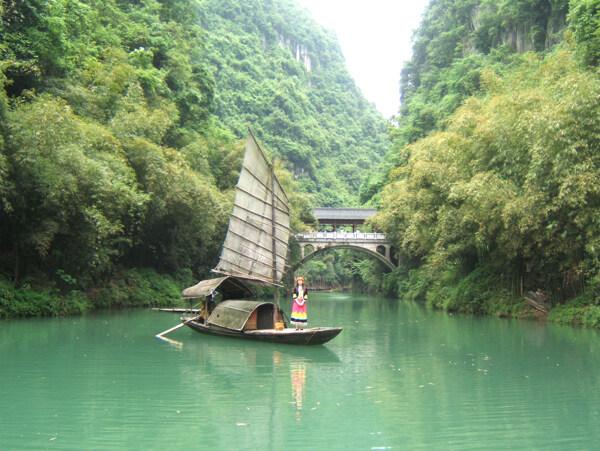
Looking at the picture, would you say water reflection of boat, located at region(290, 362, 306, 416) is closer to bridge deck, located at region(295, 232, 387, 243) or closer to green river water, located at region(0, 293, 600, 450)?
green river water, located at region(0, 293, 600, 450)

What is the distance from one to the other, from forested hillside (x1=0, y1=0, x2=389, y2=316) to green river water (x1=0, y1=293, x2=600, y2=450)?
9.65 ft

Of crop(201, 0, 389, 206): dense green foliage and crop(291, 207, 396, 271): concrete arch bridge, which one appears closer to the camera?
crop(291, 207, 396, 271): concrete arch bridge

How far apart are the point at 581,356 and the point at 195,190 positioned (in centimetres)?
1273

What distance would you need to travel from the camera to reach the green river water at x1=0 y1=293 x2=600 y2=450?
14.4ft

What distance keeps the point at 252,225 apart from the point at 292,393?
20.1 feet

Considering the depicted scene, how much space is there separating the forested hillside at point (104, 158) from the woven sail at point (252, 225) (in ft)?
10.6

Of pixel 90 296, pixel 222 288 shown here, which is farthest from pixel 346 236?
pixel 222 288

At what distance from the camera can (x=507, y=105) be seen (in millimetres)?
14812

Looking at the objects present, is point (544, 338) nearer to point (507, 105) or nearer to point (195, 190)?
point (507, 105)

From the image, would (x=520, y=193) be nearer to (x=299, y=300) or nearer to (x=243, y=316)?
(x=299, y=300)

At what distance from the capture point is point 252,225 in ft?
38.9

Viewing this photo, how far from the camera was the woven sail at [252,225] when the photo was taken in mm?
11781

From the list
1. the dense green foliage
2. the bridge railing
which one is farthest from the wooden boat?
the dense green foliage

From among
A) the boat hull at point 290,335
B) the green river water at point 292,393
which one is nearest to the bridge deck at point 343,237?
the green river water at point 292,393
